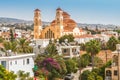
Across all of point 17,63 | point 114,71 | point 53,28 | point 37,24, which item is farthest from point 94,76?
point 37,24

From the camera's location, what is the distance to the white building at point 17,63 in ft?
116

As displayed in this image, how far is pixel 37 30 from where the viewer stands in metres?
119

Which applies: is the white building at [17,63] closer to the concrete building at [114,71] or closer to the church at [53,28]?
the concrete building at [114,71]

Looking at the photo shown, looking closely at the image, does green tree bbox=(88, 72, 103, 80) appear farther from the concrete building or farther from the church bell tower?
the church bell tower

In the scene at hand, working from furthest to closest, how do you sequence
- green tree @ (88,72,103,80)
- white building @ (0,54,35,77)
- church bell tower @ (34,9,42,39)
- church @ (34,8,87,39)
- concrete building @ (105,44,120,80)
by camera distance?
church bell tower @ (34,9,42,39)
church @ (34,8,87,39)
concrete building @ (105,44,120,80)
green tree @ (88,72,103,80)
white building @ (0,54,35,77)

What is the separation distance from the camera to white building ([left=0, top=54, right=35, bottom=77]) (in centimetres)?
3550

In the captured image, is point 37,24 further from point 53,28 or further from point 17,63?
point 17,63

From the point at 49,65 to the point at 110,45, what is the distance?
100 ft

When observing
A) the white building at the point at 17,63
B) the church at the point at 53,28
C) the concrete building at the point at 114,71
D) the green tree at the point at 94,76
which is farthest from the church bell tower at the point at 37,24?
the white building at the point at 17,63

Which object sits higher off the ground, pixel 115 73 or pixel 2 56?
pixel 2 56

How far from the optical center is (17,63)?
37.0 meters

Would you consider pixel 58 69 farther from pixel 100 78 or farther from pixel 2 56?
pixel 2 56

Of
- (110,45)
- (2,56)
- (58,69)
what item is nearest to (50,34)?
(110,45)

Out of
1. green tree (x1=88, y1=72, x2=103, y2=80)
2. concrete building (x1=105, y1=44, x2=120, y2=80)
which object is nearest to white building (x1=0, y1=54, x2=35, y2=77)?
green tree (x1=88, y1=72, x2=103, y2=80)
